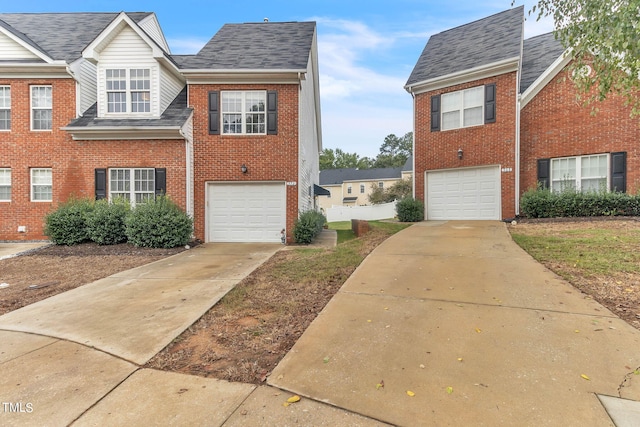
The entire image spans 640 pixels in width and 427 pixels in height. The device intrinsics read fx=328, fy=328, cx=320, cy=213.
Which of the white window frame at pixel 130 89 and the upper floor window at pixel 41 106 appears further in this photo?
the upper floor window at pixel 41 106

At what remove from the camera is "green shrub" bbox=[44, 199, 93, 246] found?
387 inches

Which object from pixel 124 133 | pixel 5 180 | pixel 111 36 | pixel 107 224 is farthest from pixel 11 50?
pixel 107 224

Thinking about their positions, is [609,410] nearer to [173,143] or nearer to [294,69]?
[294,69]

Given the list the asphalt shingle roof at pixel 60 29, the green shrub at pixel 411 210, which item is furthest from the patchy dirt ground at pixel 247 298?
the asphalt shingle roof at pixel 60 29

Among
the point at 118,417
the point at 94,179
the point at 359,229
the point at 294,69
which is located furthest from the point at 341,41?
the point at 118,417

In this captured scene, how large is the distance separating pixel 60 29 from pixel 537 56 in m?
20.0

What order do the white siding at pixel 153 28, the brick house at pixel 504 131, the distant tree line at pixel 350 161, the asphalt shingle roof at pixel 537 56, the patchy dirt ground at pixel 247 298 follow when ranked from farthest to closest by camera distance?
the distant tree line at pixel 350 161
the white siding at pixel 153 28
the asphalt shingle roof at pixel 537 56
the brick house at pixel 504 131
the patchy dirt ground at pixel 247 298

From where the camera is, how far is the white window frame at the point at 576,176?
442 inches

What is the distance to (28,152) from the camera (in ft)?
37.1

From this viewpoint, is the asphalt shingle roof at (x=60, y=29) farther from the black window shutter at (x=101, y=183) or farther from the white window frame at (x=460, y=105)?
the white window frame at (x=460, y=105)

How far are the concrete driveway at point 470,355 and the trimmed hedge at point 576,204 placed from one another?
23.0 ft

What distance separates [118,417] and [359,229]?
1048 centimetres

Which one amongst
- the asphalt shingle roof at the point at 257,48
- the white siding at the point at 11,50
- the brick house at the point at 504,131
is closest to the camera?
the asphalt shingle roof at the point at 257,48

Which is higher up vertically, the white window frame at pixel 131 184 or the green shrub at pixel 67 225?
the white window frame at pixel 131 184
